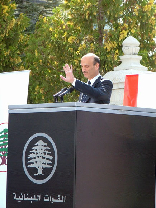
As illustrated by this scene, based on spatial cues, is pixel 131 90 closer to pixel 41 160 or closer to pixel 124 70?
pixel 41 160

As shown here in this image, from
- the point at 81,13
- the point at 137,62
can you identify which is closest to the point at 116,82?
the point at 137,62

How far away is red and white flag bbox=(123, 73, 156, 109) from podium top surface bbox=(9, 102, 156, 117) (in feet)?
3.82

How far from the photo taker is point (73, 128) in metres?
3.84

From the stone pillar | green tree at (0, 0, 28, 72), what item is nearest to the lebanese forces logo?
the stone pillar

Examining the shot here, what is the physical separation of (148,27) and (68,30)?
6.56 feet

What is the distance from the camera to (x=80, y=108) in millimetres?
3846

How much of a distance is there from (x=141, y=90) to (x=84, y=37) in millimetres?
8016

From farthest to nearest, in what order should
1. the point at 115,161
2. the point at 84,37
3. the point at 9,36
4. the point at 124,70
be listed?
the point at 9,36 → the point at 84,37 → the point at 124,70 → the point at 115,161

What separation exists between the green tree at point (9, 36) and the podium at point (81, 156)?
392 inches

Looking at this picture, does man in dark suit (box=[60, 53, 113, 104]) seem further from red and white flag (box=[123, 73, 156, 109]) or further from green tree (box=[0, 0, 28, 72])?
green tree (box=[0, 0, 28, 72])

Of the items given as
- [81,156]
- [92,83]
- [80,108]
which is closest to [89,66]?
[92,83]

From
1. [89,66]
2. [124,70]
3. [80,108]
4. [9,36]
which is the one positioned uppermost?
[9,36]

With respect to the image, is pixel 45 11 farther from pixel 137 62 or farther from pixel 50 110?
pixel 50 110

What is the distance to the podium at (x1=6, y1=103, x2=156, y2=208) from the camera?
3.84m
